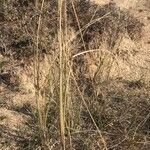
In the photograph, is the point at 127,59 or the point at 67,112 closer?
the point at 67,112

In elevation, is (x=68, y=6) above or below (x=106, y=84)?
above

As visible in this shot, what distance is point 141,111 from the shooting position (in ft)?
14.0

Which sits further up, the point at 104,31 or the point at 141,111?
the point at 104,31

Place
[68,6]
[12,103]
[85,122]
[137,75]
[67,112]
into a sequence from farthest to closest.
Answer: [68,6], [137,75], [12,103], [85,122], [67,112]

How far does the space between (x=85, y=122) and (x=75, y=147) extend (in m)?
0.34

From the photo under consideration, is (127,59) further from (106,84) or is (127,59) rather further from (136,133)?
(136,133)

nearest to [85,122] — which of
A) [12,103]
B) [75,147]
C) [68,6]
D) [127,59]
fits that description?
[75,147]

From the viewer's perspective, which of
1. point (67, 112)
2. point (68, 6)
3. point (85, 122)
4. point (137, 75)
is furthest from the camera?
point (68, 6)

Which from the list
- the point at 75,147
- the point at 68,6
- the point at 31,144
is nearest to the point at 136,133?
the point at 75,147

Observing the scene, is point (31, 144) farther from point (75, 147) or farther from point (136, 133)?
point (136, 133)

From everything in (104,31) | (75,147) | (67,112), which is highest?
(104,31)

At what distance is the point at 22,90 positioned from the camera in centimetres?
459

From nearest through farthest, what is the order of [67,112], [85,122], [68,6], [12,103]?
1. [67,112]
2. [85,122]
3. [12,103]
4. [68,6]

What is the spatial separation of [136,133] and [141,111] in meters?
0.45
